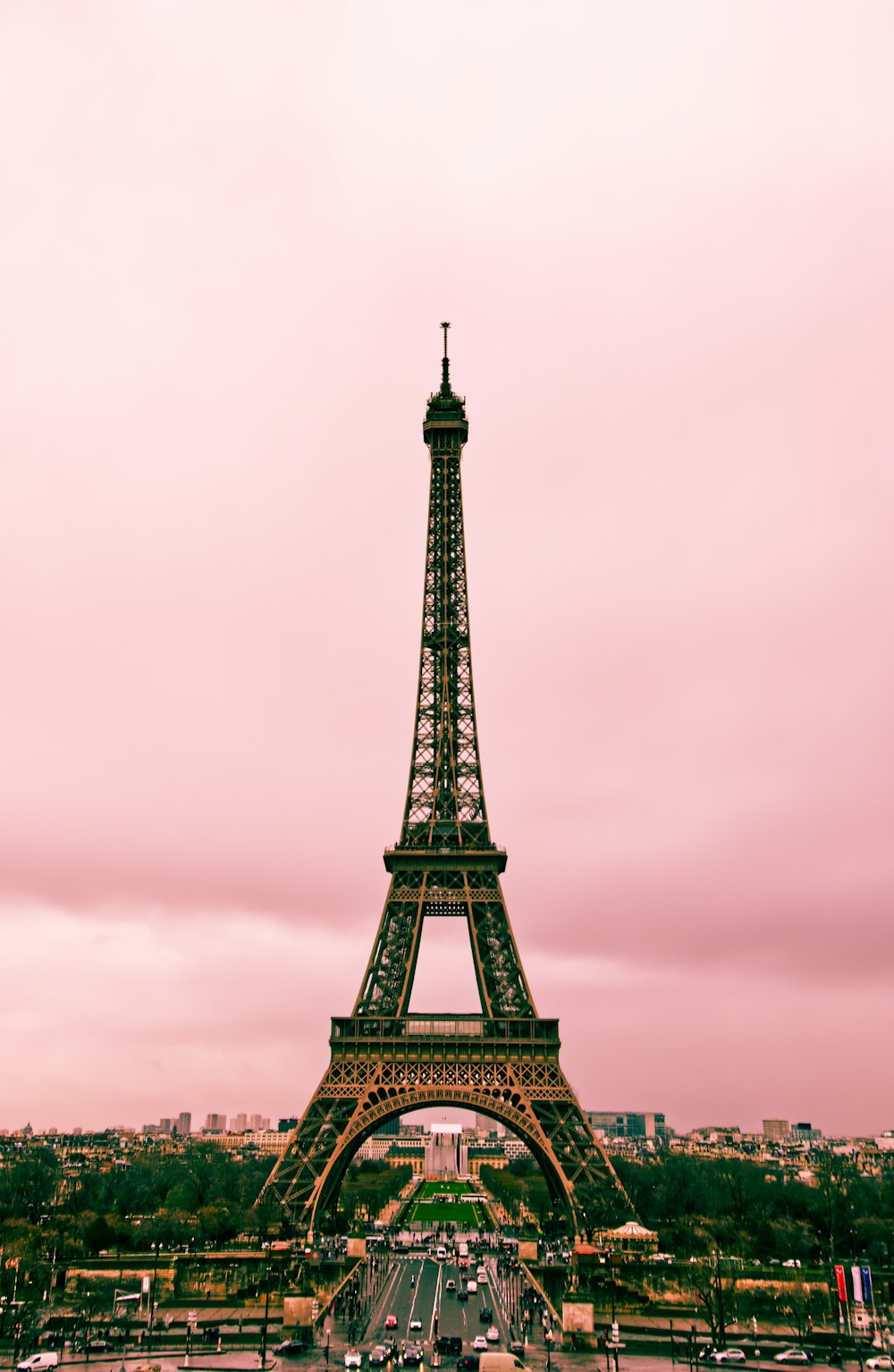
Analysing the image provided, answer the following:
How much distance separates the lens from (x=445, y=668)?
3784 inches

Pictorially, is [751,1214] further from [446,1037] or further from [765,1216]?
[446,1037]

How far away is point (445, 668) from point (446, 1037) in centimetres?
3159

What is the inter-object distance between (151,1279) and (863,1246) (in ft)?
197

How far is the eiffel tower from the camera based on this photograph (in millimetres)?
76562

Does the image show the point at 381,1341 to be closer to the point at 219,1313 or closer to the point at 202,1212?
the point at 219,1313

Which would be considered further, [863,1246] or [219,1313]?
A: [863,1246]

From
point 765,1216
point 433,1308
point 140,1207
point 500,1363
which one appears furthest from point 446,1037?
point 140,1207

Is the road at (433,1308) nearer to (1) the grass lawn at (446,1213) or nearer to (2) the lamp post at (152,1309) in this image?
(2) the lamp post at (152,1309)

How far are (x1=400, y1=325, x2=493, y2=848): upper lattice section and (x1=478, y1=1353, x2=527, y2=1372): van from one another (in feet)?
147

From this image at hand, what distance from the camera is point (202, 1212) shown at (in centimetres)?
8750

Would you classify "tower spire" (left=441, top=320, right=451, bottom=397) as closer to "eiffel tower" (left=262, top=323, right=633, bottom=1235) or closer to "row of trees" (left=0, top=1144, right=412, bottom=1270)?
"eiffel tower" (left=262, top=323, right=633, bottom=1235)

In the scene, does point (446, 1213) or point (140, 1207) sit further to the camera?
point (446, 1213)

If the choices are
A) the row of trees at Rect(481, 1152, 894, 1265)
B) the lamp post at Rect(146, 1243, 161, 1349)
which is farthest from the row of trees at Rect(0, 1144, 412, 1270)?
the row of trees at Rect(481, 1152, 894, 1265)

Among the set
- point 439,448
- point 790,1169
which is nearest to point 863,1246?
point 439,448
